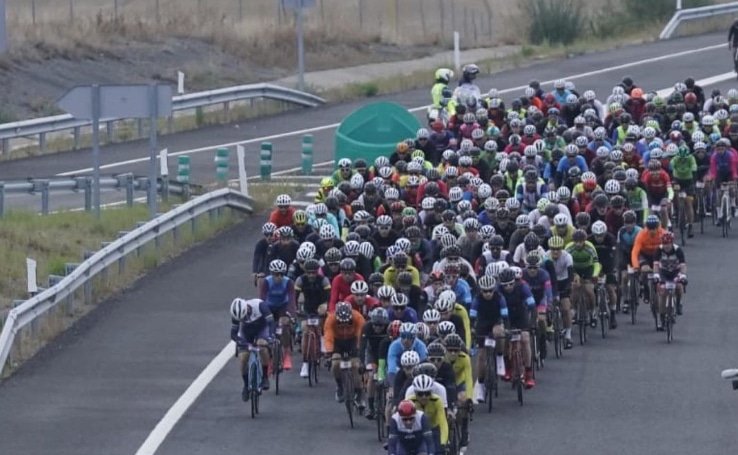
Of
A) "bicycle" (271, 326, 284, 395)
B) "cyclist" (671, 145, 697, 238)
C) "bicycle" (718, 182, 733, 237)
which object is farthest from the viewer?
"bicycle" (718, 182, 733, 237)

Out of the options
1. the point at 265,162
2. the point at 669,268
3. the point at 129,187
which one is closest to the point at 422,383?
the point at 669,268

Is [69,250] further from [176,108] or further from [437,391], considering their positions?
[176,108]

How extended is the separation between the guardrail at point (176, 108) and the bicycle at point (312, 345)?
57.2 feet

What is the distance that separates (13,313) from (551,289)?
20.5ft

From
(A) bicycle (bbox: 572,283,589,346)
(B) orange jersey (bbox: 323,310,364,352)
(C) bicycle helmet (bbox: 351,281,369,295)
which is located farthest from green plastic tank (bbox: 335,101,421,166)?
(B) orange jersey (bbox: 323,310,364,352)

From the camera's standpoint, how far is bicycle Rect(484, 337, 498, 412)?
21.3 meters

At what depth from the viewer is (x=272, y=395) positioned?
21969 mm

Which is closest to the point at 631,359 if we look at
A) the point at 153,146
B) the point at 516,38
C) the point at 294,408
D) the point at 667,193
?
the point at 294,408

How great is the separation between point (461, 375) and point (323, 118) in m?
26.4

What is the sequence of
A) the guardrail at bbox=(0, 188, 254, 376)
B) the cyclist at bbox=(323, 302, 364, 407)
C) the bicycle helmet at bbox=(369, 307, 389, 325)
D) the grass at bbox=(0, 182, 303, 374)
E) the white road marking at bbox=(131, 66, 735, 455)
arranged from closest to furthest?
the white road marking at bbox=(131, 66, 735, 455)
the bicycle helmet at bbox=(369, 307, 389, 325)
the cyclist at bbox=(323, 302, 364, 407)
the guardrail at bbox=(0, 188, 254, 376)
the grass at bbox=(0, 182, 303, 374)

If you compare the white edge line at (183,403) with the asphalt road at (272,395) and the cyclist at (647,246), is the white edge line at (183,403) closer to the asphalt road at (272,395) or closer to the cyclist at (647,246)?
the asphalt road at (272,395)

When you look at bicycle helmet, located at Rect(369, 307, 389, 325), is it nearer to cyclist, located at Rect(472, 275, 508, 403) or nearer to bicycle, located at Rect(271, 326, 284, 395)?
cyclist, located at Rect(472, 275, 508, 403)

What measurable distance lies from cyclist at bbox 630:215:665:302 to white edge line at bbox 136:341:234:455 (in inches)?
219

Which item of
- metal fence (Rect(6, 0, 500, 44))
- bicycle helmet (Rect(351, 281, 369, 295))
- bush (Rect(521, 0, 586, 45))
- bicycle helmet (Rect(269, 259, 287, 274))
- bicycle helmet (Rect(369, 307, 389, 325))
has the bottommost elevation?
bicycle helmet (Rect(369, 307, 389, 325))
